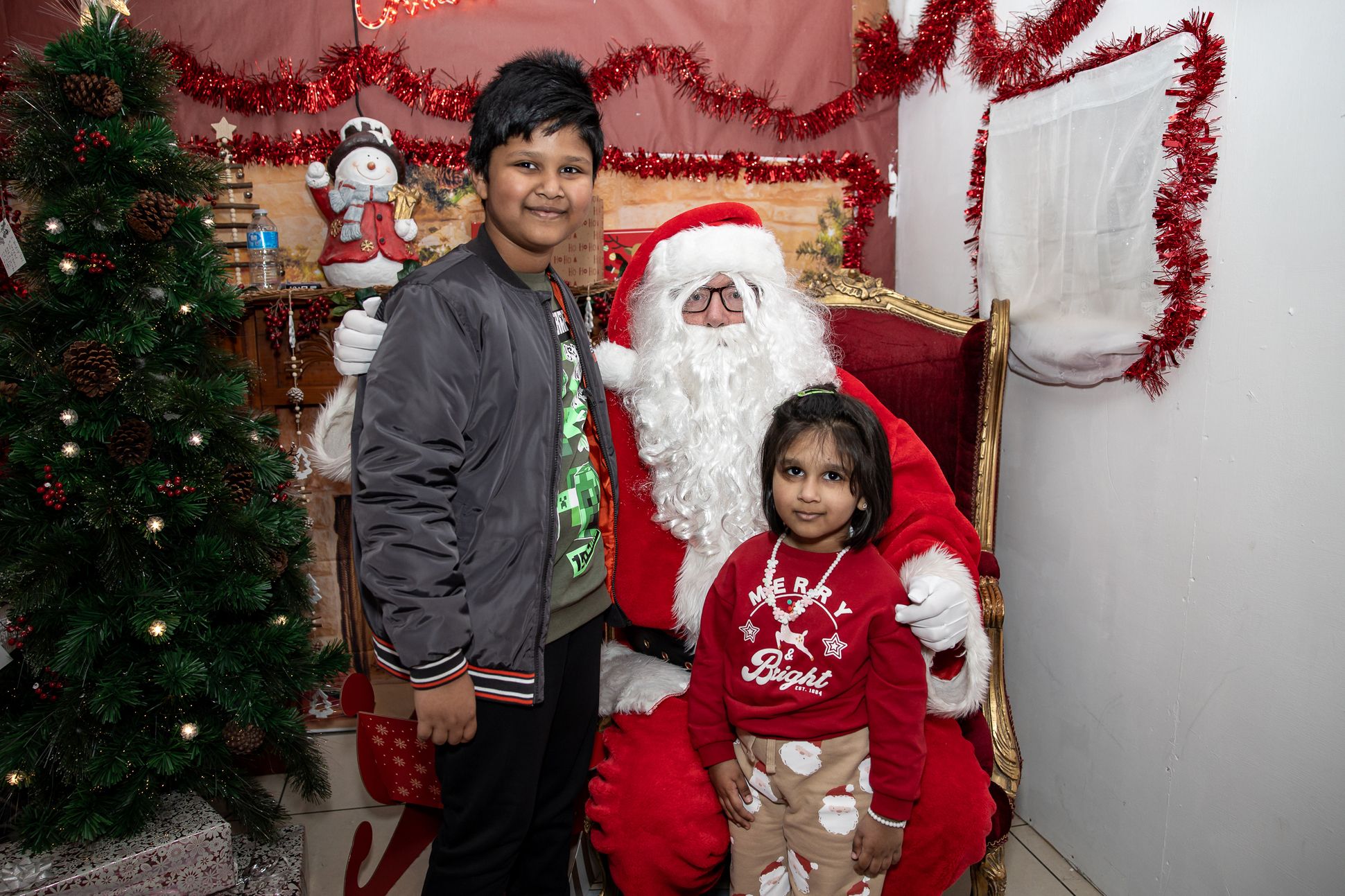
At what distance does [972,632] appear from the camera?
167 centimetres

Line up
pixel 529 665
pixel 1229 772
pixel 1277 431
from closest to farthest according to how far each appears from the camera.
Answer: pixel 529 665 < pixel 1277 431 < pixel 1229 772

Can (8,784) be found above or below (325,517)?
below

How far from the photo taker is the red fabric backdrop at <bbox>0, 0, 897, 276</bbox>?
8.77 feet

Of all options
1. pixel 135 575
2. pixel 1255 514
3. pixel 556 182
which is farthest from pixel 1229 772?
pixel 135 575

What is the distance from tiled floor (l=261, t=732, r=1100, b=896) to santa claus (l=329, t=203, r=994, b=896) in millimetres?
780

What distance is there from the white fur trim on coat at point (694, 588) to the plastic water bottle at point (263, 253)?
1677 mm

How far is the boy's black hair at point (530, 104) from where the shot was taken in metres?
1.49

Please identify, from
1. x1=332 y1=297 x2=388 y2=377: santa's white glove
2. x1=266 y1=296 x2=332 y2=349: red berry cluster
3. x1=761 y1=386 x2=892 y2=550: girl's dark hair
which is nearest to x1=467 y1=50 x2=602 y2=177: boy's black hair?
x1=332 y1=297 x2=388 y2=377: santa's white glove

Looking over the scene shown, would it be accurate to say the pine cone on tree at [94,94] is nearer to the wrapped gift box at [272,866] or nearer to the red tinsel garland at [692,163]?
the red tinsel garland at [692,163]

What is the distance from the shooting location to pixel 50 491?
1.78 meters

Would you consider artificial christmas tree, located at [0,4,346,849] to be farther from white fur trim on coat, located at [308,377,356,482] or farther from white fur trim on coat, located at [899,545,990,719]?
white fur trim on coat, located at [899,545,990,719]

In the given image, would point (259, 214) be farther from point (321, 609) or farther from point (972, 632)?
point (972, 632)

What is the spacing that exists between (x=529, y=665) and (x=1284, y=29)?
1.87m

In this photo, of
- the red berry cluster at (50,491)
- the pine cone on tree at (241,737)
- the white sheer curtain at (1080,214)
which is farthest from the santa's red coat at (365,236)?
the white sheer curtain at (1080,214)
